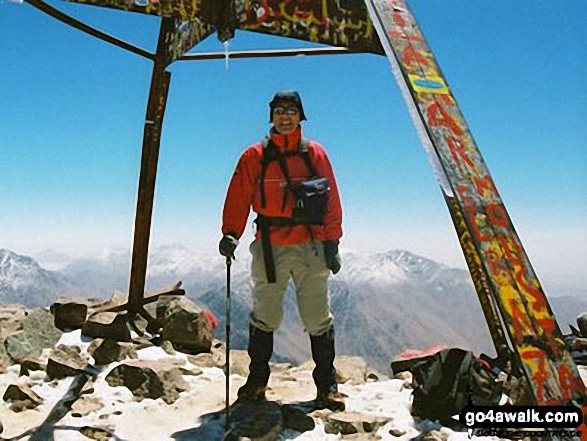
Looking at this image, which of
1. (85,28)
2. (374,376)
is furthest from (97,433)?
(85,28)

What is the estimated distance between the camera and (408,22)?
2.70 metres

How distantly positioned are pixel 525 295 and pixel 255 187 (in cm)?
286

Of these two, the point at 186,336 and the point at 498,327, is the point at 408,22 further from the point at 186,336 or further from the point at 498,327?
the point at 186,336

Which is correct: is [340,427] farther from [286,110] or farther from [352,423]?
[286,110]

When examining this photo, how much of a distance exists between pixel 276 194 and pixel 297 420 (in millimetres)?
1905

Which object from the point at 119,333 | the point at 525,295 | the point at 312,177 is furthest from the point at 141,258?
the point at 525,295

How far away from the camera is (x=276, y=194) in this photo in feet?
14.6

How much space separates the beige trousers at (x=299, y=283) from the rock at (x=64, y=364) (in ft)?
6.58

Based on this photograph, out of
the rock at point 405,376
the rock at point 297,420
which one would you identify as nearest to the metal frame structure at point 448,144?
the rock at point 405,376

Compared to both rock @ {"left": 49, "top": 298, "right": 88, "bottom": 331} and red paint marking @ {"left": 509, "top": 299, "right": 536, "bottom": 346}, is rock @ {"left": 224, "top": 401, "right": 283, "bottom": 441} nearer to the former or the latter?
red paint marking @ {"left": 509, "top": 299, "right": 536, "bottom": 346}

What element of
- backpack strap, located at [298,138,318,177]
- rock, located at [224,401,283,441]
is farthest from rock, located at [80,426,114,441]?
backpack strap, located at [298,138,318,177]

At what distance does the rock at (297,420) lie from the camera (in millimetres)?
4074

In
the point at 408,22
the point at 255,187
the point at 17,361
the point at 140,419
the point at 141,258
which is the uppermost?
the point at 408,22

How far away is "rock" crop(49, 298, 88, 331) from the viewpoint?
6.33 m
